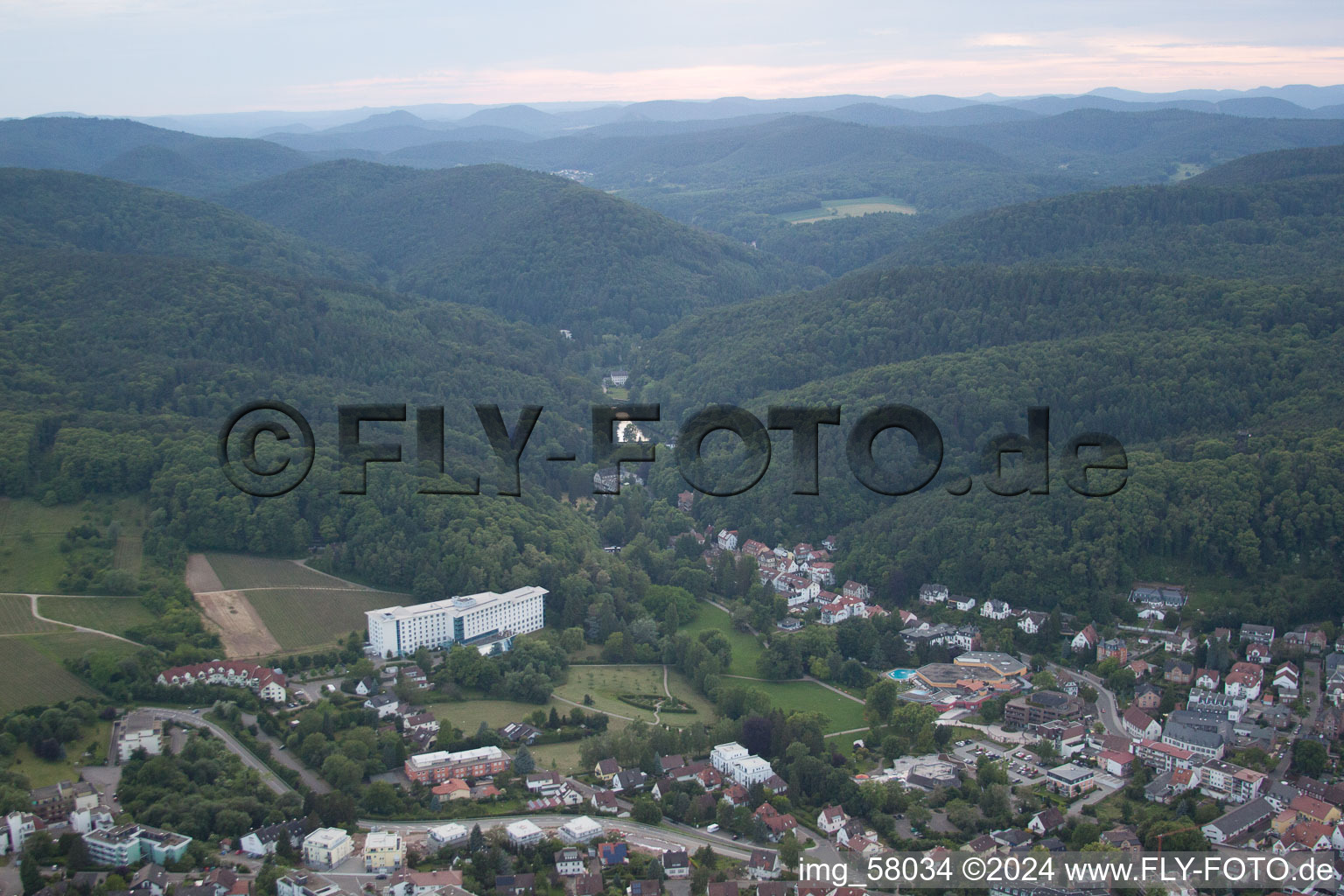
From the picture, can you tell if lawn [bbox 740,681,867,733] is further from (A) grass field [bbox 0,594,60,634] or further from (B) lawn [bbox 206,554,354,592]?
(A) grass field [bbox 0,594,60,634]

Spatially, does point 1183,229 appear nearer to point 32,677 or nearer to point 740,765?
point 740,765

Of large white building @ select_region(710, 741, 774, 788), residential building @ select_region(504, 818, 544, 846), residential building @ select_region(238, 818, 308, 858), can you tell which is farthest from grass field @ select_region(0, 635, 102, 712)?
large white building @ select_region(710, 741, 774, 788)

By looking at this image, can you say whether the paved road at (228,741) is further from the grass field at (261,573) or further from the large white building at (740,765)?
the large white building at (740,765)

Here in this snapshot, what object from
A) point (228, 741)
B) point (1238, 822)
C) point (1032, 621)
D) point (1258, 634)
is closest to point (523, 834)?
point (228, 741)

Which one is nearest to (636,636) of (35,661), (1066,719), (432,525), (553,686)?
(553,686)

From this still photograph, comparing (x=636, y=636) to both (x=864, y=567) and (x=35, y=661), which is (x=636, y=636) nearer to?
(x=864, y=567)

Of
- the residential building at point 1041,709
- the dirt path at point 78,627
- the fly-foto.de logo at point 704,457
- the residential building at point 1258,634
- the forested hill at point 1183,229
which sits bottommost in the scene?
the residential building at point 1041,709

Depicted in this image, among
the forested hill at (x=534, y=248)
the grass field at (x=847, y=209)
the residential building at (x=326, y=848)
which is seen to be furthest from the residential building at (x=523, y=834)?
the grass field at (x=847, y=209)
